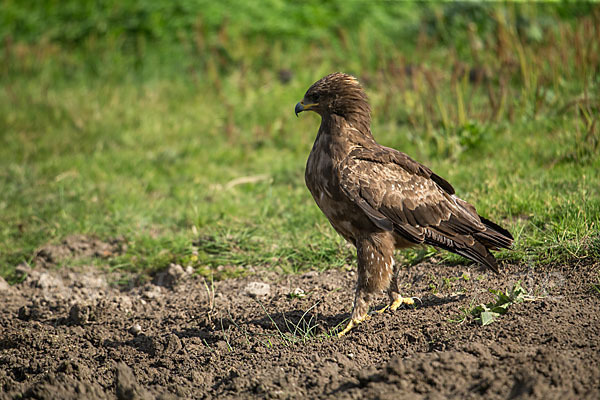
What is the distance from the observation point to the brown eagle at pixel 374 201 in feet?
13.8

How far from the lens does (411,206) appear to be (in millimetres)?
4316

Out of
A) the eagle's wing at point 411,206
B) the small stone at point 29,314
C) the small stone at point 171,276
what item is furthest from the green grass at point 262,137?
the small stone at point 29,314

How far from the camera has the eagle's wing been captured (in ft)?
13.8

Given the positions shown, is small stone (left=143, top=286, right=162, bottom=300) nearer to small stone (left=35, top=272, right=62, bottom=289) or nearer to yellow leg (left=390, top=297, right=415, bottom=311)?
small stone (left=35, top=272, right=62, bottom=289)

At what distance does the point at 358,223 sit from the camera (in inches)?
168

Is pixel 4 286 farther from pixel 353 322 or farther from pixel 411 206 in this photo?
pixel 411 206

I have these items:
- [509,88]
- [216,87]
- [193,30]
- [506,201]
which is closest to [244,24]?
[193,30]

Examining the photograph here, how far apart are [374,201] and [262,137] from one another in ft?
14.6

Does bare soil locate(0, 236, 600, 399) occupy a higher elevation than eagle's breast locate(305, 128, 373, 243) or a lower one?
lower

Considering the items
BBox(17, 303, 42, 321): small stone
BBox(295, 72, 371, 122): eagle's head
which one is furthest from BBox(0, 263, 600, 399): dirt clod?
BBox(295, 72, 371, 122): eagle's head

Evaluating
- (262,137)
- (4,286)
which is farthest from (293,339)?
(262,137)

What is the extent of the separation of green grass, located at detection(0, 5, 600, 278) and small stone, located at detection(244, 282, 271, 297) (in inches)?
13.3

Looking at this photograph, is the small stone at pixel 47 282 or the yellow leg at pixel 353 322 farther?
the small stone at pixel 47 282

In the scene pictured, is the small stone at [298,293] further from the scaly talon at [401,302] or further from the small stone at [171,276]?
the small stone at [171,276]
